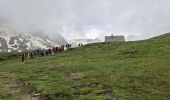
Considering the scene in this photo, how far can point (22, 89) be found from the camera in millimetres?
39938

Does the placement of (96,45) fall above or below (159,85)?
above

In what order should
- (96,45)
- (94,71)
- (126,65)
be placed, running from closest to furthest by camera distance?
(94,71) → (126,65) → (96,45)

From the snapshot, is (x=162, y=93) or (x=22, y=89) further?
(x=22, y=89)

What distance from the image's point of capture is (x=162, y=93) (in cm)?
3400

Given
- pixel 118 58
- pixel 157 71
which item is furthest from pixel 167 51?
pixel 157 71

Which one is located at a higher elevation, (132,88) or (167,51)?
(167,51)

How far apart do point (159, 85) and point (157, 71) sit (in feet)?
22.5

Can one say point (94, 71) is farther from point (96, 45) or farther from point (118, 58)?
point (96, 45)

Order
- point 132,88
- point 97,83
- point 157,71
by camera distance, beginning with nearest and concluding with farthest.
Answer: point 132,88 < point 97,83 < point 157,71

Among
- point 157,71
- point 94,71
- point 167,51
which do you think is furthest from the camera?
point 167,51

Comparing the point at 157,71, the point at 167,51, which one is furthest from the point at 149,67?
the point at 167,51

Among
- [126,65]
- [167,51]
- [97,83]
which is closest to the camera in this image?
[97,83]

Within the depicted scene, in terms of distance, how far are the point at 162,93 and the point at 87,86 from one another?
27.3ft

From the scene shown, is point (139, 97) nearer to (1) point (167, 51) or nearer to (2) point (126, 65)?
(2) point (126, 65)
